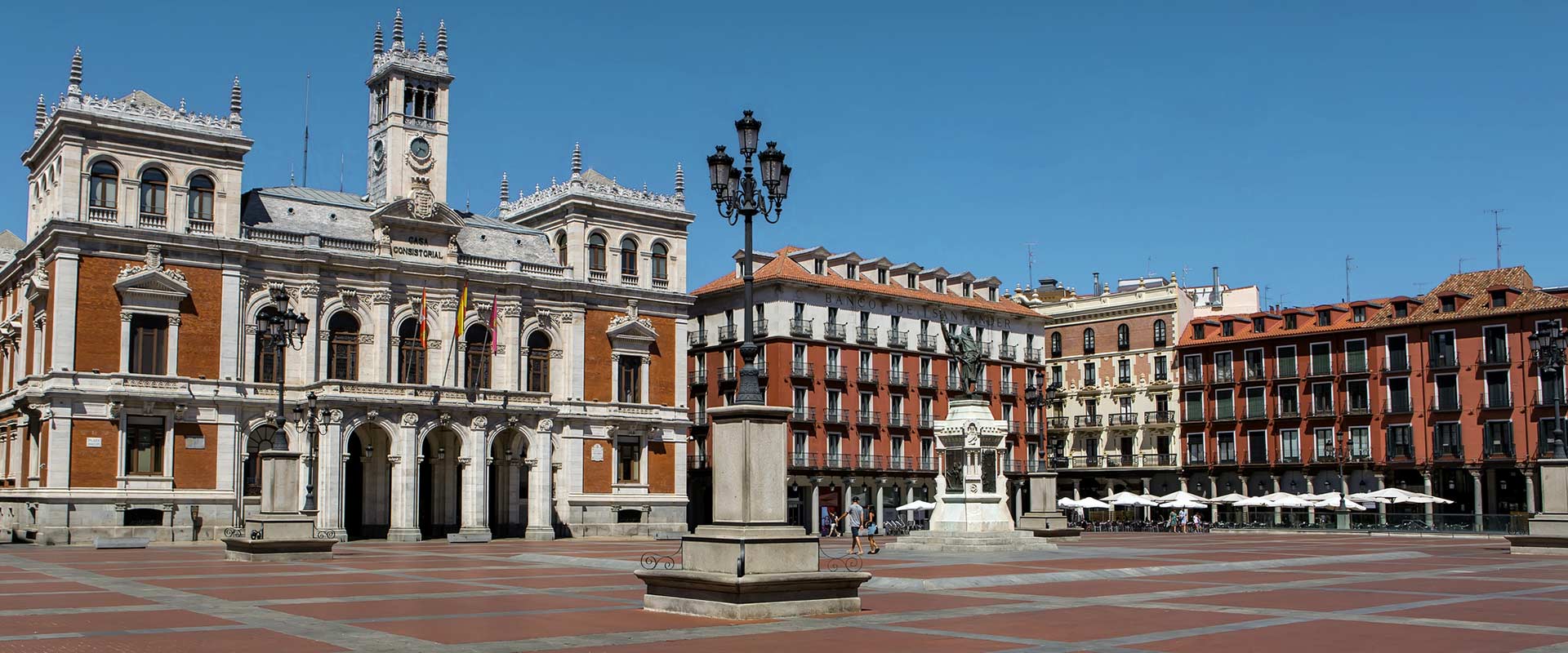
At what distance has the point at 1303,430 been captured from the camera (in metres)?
84.8

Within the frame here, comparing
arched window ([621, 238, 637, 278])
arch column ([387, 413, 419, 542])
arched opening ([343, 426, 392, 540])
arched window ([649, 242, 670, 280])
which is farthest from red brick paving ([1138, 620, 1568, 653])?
arched window ([649, 242, 670, 280])

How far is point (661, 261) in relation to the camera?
237 ft

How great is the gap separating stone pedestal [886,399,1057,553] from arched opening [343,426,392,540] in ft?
88.4

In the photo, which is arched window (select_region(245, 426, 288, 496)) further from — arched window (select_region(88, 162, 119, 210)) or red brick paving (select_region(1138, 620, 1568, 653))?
red brick paving (select_region(1138, 620, 1568, 653))

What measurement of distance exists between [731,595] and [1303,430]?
72.4m

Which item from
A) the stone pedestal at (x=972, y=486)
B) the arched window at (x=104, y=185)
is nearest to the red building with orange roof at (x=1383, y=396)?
the stone pedestal at (x=972, y=486)

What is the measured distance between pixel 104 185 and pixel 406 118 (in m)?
14.5

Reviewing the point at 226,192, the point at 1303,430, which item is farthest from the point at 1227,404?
the point at 226,192

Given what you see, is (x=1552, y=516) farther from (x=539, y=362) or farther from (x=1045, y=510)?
(x=539, y=362)

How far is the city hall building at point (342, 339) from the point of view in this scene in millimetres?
53969

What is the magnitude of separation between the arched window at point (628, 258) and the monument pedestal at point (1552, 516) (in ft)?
139

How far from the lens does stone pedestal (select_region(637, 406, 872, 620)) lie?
64.9ft

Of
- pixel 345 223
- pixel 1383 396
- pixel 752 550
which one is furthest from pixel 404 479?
pixel 1383 396

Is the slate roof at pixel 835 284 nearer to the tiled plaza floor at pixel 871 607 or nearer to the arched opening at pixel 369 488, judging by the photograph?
the arched opening at pixel 369 488
